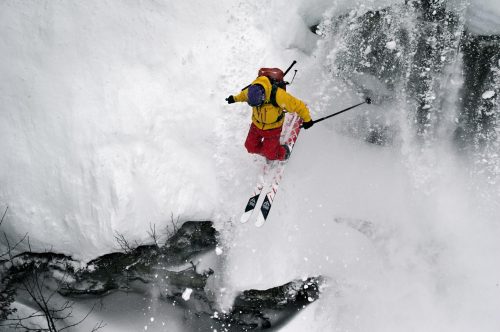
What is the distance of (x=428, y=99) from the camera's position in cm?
→ 763

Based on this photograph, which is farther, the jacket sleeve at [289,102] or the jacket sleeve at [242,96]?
the jacket sleeve at [242,96]

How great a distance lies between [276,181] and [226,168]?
1.10m

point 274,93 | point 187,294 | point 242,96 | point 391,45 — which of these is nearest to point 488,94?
point 391,45

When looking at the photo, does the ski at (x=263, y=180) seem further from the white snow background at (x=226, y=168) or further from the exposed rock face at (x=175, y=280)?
the exposed rock face at (x=175, y=280)

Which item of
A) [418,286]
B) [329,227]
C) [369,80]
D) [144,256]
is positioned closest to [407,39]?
[369,80]

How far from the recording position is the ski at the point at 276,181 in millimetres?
7184

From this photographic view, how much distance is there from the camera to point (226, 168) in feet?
25.2

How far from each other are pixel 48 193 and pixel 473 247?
29.0 ft

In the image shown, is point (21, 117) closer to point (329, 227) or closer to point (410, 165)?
point (329, 227)

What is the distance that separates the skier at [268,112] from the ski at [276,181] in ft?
1.43

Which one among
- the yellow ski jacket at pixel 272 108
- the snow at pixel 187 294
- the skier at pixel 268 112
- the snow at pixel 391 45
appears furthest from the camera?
the snow at pixel 187 294

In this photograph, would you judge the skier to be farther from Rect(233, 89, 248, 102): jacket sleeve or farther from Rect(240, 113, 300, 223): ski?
Rect(240, 113, 300, 223): ski

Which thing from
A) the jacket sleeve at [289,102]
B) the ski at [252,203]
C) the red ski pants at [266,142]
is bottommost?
the ski at [252,203]

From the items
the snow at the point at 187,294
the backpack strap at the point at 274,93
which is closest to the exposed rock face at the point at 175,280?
the snow at the point at 187,294
